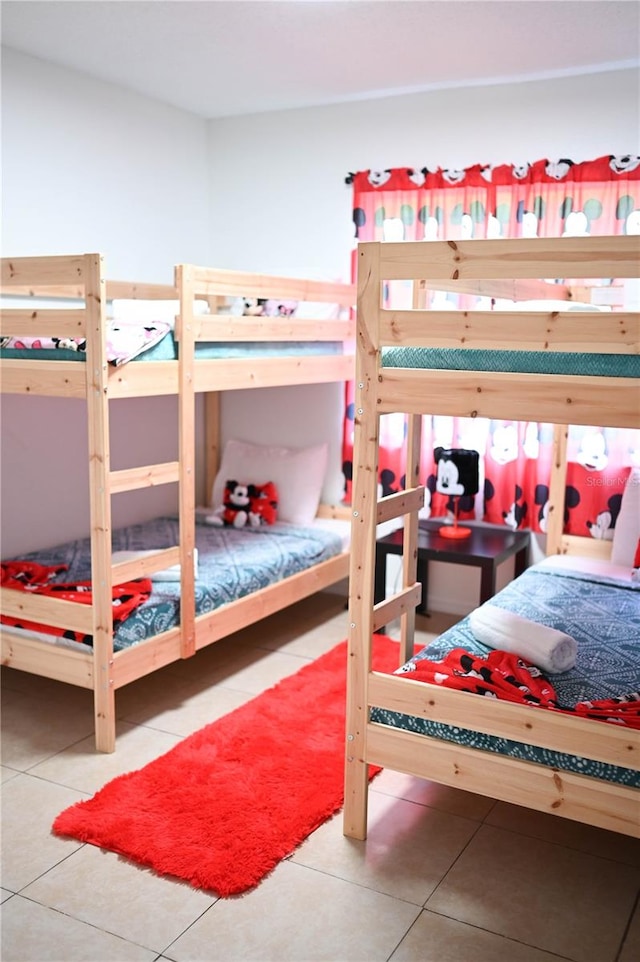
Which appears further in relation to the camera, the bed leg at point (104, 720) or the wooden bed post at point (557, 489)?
the wooden bed post at point (557, 489)

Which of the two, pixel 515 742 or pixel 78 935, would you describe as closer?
pixel 78 935

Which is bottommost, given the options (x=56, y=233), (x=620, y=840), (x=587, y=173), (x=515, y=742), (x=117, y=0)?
(x=620, y=840)

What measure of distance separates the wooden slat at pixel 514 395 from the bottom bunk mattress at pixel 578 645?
746mm

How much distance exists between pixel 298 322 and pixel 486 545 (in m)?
1.31

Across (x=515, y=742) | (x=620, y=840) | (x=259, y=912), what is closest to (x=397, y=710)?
(x=515, y=742)

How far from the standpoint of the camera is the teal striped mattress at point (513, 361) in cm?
212

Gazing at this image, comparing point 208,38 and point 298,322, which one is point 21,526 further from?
point 208,38

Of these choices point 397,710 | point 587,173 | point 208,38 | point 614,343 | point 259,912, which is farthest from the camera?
point 587,173

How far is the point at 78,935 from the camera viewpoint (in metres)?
2.15

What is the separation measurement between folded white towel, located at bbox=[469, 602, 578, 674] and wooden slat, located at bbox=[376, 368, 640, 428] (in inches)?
28.4

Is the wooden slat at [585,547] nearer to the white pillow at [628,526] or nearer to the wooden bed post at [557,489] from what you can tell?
the wooden bed post at [557,489]

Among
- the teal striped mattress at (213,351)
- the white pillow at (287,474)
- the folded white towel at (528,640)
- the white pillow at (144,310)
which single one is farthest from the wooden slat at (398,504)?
the white pillow at (287,474)

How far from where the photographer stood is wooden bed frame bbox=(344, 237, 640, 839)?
2.12 m

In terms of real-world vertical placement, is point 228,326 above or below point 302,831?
above
